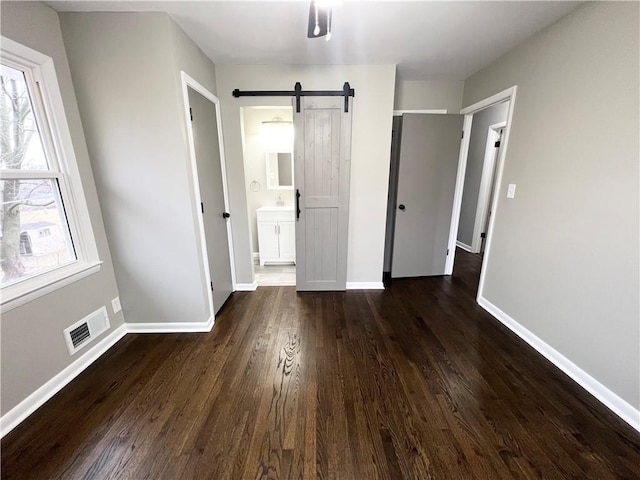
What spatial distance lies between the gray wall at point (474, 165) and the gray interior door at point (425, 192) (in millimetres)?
1508

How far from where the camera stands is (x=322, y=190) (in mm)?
2695

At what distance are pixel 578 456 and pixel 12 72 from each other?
3.68 metres

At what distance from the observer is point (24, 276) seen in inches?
58.3

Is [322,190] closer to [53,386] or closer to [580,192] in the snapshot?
[580,192]

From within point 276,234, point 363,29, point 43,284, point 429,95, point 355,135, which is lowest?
point 276,234

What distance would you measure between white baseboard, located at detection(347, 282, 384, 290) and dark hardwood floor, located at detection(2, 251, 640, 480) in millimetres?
826

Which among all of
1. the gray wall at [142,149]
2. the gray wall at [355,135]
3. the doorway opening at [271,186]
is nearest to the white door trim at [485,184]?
the gray wall at [355,135]

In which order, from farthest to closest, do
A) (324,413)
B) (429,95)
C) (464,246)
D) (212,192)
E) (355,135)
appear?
(464,246) → (429,95) → (355,135) → (212,192) → (324,413)

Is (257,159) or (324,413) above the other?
(257,159)

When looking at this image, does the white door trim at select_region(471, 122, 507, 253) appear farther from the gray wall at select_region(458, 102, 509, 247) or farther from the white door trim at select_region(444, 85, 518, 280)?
the white door trim at select_region(444, 85, 518, 280)

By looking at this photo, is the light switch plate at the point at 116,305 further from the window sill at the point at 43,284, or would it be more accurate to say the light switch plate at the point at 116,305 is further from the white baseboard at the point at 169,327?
the window sill at the point at 43,284

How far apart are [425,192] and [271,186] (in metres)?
2.24

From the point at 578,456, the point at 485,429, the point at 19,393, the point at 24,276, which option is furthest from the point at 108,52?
the point at 578,456

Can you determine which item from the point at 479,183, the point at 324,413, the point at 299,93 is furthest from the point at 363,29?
the point at 479,183
